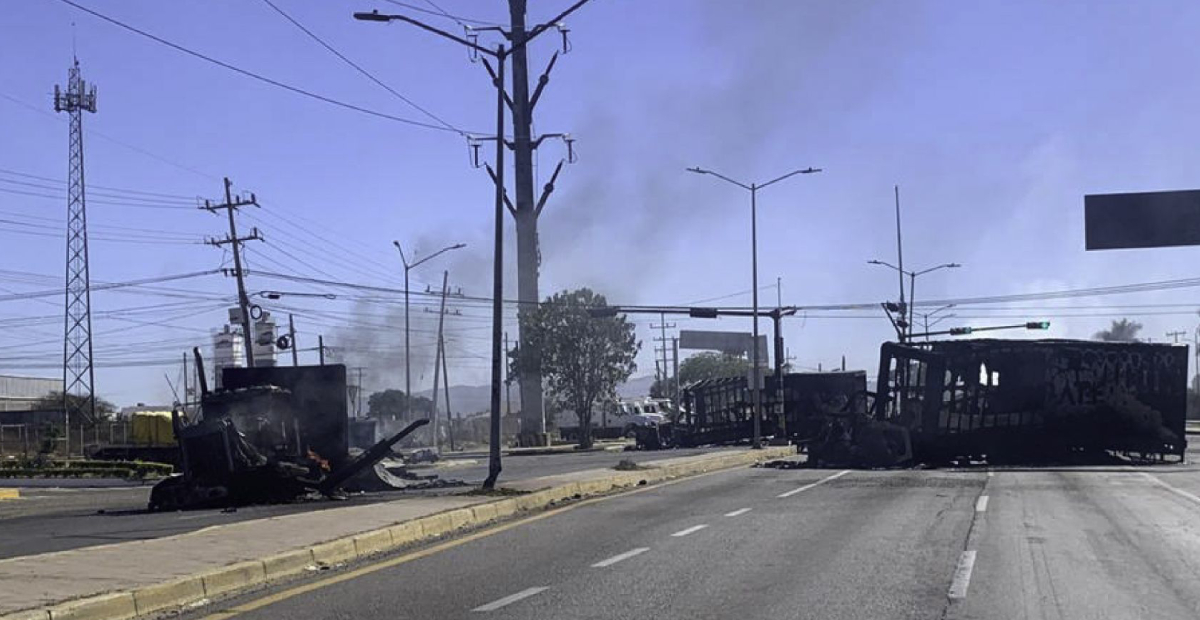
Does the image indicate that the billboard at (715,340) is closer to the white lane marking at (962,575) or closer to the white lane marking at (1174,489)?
the white lane marking at (1174,489)

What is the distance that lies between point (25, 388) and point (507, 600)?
120441 mm

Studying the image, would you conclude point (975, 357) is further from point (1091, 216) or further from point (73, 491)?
point (73, 491)

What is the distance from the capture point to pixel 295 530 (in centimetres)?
1617

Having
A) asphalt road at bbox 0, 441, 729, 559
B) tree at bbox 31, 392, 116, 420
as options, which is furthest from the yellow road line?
tree at bbox 31, 392, 116, 420

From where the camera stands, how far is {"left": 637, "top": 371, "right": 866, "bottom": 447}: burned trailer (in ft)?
164

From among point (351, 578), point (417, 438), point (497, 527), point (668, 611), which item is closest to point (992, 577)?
point (668, 611)

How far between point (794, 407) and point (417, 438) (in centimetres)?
3379

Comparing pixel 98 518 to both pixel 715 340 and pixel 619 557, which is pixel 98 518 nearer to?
pixel 619 557

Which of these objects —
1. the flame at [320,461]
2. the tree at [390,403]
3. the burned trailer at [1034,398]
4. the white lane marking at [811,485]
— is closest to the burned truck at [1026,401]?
the burned trailer at [1034,398]

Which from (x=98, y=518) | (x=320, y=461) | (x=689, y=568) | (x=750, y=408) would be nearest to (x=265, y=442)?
(x=320, y=461)

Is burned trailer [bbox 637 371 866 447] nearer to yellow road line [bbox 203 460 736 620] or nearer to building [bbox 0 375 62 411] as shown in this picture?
yellow road line [bbox 203 460 736 620]

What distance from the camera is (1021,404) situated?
32.8m

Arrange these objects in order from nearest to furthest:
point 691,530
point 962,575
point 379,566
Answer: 1. point 962,575
2. point 379,566
3. point 691,530

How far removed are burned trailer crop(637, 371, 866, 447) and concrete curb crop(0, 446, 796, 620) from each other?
25785mm
